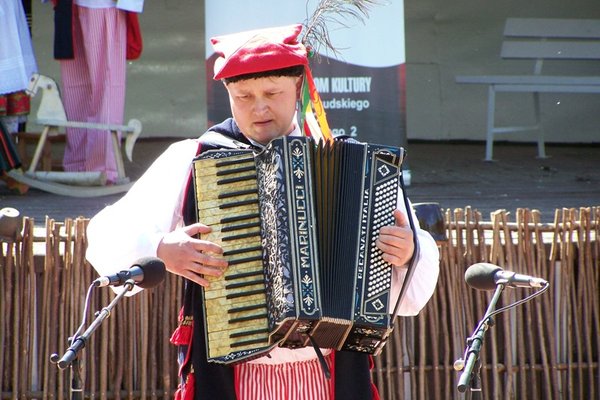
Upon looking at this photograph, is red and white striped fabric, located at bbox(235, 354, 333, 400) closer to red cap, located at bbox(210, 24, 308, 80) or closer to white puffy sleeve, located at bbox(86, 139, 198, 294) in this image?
white puffy sleeve, located at bbox(86, 139, 198, 294)

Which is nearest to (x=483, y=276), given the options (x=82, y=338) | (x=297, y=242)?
(x=297, y=242)

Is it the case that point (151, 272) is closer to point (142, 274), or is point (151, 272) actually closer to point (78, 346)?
point (142, 274)

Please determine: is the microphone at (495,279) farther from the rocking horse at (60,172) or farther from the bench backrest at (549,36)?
the bench backrest at (549,36)

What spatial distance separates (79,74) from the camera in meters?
7.69

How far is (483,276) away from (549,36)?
274 inches

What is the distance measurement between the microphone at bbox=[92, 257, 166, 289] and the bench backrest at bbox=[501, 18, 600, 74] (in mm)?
7226

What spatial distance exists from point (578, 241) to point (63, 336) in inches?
92.7

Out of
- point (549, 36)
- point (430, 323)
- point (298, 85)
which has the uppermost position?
point (549, 36)

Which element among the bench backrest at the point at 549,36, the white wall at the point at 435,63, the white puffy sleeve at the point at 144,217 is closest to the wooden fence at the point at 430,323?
the white puffy sleeve at the point at 144,217

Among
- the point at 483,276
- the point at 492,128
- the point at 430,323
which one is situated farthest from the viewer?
the point at 492,128

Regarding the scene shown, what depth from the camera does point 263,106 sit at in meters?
3.17

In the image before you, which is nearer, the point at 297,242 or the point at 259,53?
the point at 297,242

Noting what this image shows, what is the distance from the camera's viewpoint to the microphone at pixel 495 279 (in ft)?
9.93

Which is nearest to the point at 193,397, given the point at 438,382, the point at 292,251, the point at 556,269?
the point at 292,251
